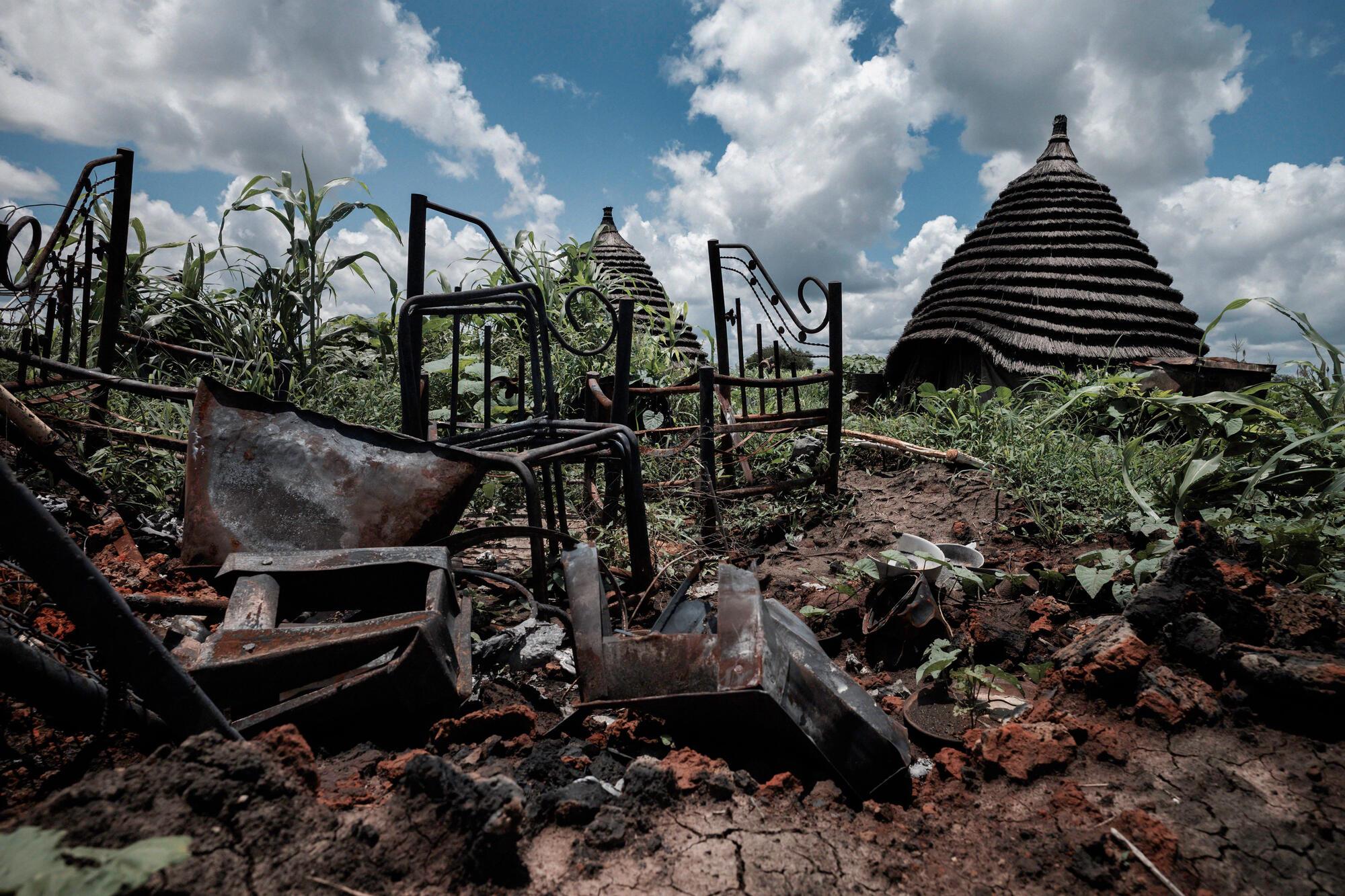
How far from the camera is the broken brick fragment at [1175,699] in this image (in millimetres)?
1688

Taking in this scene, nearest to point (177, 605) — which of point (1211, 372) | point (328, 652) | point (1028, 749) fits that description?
point (328, 652)

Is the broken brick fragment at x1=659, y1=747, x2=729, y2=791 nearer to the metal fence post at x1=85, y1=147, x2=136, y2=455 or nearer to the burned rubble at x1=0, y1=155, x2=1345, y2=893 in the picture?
the burned rubble at x1=0, y1=155, x2=1345, y2=893

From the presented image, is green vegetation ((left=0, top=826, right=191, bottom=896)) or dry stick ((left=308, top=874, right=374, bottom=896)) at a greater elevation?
green vegetation ((left=0, top=826, right=191, bottom=896))

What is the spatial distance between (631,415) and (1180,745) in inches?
176

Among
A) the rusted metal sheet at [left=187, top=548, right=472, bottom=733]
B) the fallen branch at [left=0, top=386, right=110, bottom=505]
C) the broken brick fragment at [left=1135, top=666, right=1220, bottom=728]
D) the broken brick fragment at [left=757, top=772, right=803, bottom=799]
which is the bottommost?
the broken brick fragment at [left=757, top=772, right=803, bottom=799]

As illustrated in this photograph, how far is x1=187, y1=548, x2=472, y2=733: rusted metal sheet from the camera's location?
4.91 ft

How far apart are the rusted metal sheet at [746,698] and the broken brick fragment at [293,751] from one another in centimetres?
58

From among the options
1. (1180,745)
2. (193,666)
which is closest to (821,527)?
(1180,745)

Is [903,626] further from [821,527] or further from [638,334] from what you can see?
[638,334]

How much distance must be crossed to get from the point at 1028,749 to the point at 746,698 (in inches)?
28.2

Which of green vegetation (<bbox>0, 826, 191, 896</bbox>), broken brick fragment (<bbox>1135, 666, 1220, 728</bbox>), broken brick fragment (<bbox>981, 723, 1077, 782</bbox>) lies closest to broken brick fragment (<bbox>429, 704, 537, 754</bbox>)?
green vegetation (<bbox>0, 826, 191, 896</bbox>)

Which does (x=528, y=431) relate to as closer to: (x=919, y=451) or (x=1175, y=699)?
(x=1175, y=699)

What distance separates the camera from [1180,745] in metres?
1.63

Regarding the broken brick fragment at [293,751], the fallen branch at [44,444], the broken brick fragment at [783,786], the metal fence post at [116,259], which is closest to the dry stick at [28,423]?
the fallen branch at [44,444]
